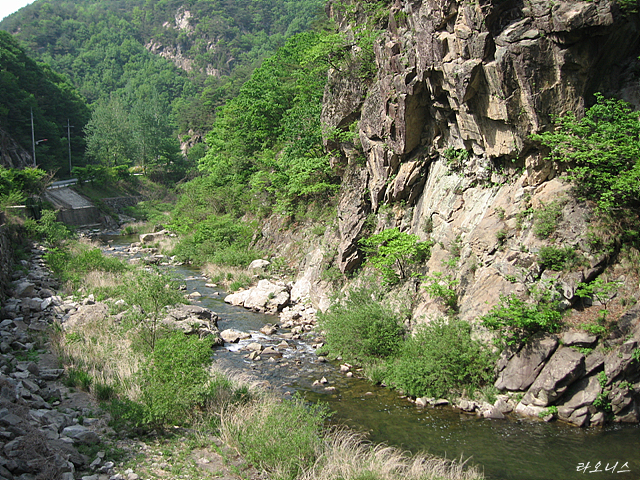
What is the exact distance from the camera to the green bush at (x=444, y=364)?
12391mm

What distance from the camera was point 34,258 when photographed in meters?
24.6

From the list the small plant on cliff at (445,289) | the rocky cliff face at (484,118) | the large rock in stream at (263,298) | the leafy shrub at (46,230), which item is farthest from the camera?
the leafy shrub at (46,230)

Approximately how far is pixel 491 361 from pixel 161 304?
909 cm

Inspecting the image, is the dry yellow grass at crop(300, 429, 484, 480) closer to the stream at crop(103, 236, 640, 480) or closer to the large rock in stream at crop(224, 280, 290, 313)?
the stream at crop(103, 236, 640, 480)

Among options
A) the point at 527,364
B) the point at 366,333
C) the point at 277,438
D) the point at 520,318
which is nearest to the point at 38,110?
the point at 366,333

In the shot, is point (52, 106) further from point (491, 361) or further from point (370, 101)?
point (491, 361)

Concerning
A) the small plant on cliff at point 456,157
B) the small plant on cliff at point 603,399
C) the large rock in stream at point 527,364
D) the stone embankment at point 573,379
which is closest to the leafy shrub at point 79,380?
the stone embankment at point 573,379

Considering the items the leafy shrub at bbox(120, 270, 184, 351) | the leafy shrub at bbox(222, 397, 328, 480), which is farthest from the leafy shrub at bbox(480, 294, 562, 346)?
the leafy shrub at bbox(120, 270, 184, 351)

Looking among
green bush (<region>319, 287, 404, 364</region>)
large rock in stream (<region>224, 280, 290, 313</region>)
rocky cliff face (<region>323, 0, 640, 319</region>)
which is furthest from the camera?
large rock in stream (<region>224, 280, 290, 313</region>)

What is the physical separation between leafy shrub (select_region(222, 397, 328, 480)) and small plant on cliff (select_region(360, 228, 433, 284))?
7321 mm

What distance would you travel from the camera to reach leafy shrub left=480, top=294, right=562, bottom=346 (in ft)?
38.2

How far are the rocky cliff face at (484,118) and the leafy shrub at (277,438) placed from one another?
20.4 feet

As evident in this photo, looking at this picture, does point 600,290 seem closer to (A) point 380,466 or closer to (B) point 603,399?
(B) point 603,399

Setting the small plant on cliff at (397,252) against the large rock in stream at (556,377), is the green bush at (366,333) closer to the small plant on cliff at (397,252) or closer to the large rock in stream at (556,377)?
the small plant on cliff at (397,252)
